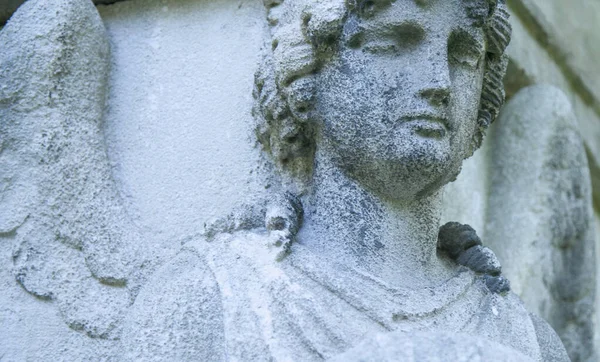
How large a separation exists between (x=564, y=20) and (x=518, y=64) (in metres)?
0.68

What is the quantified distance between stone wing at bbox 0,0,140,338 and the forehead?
2.26 ft

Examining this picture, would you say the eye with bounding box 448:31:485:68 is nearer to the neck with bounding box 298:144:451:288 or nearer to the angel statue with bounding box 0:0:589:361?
the angel statue with bounding box 0:0:589:361

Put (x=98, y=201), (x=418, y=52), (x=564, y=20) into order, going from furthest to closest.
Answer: (x=564, y=20), (x=98, y=201), (x=418, y=52)

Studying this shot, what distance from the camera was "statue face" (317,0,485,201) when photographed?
2.15 m

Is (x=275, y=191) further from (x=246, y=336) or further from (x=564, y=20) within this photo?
(x=564, y=20)

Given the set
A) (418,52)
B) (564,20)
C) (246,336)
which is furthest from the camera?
(564,20)

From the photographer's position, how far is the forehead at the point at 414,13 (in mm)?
2193

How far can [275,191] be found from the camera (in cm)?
241

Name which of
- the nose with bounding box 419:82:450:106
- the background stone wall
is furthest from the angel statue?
the background stone wall

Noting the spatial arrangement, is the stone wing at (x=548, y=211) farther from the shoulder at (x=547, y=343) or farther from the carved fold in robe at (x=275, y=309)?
the carved fold in robe at (x=275, y=309)

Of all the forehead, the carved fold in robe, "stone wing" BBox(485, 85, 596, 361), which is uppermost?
the forehead

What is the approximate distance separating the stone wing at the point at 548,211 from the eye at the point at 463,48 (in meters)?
0.89

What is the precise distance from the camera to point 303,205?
233cm

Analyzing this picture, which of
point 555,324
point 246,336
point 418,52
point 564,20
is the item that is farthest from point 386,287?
point 564,20
